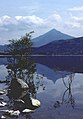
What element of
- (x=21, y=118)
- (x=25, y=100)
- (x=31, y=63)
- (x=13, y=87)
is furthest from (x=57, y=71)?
(x=21, y=118)

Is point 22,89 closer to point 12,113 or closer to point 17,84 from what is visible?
point 17,84

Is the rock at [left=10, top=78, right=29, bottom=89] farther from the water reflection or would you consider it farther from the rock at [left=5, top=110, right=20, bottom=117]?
the rock at [left=5, top=110, right=20, bottom=117]

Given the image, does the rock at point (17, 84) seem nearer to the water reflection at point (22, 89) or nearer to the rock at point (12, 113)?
the water reflection at point (22, 89)

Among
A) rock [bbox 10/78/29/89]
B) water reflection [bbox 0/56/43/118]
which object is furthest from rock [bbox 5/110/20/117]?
rock [bbox 10/78/29/89]

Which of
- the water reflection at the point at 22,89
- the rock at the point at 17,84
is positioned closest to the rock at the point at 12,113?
Answer: the water reflection at the point at 22,89

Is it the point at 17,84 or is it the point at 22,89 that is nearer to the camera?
the point at 17,84

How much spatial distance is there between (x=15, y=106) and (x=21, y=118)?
27.6 ft

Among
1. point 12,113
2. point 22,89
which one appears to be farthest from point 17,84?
point 12,113

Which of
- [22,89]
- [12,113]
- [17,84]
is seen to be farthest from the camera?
[22,89]

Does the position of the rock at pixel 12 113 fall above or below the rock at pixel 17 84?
below

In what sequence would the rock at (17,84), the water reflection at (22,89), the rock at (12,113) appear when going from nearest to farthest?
the rock at (12,113) < the water reflection at (22,89) < the rock at (17,84)

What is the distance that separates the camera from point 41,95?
68812mm

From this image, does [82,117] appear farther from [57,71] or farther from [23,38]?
[57,71]

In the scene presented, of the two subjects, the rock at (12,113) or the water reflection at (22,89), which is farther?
the water reflection at (22,89)
